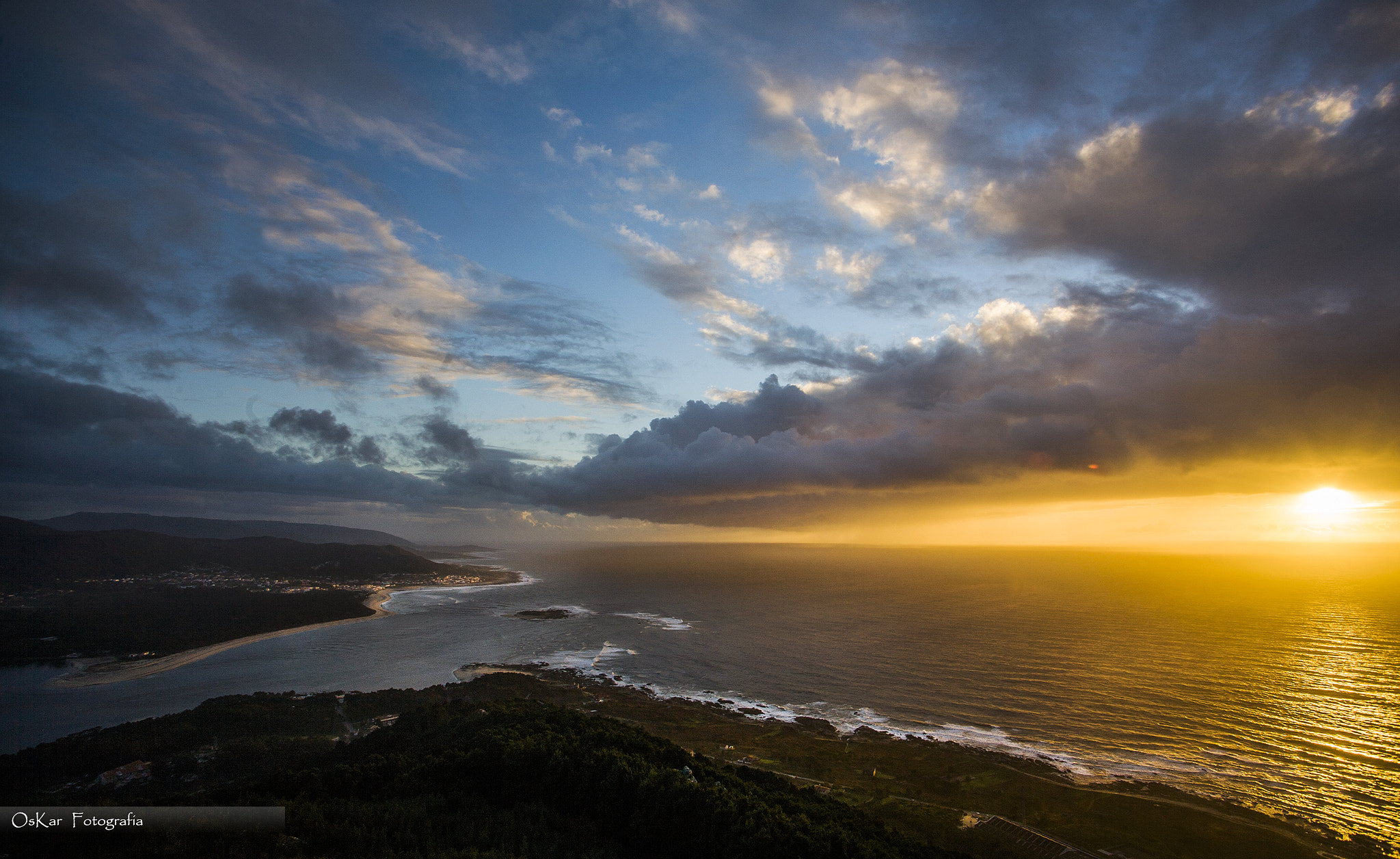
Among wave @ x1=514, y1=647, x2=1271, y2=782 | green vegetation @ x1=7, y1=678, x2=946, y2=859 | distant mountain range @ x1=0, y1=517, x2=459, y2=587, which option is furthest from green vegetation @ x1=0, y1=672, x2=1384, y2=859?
distant mountain range @ x1=0, y1=517, x2=459, y2=587

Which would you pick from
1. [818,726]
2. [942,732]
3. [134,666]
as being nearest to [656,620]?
[818,726]

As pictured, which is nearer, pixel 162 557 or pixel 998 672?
pixel 998 672

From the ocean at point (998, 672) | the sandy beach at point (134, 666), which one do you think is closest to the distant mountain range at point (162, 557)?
the ocean at point (998, 672)

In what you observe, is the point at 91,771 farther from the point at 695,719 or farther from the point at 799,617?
the point at 799,617

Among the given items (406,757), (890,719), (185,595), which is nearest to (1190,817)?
(890,719)

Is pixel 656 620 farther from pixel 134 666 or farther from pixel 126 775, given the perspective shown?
pixel 126 775

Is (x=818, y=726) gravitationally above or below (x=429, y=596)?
above

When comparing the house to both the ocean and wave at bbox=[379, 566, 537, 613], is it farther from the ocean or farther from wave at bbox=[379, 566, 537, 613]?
wave at bbox=[379, 566, 537, 613]
